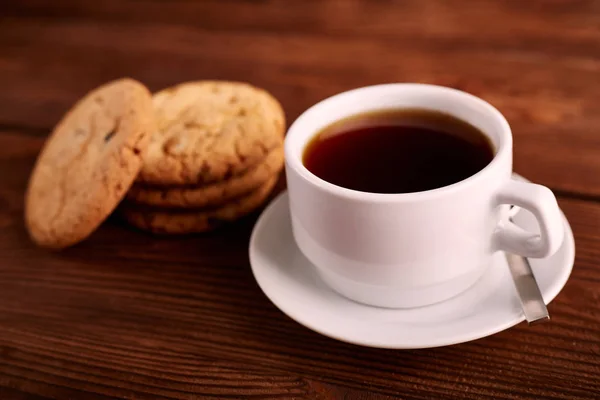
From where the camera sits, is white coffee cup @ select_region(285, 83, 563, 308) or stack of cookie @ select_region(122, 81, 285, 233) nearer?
white coffee cup @ select_region(285, 83, 563, 308)

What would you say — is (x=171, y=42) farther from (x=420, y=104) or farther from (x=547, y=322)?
(x=547, y=322)

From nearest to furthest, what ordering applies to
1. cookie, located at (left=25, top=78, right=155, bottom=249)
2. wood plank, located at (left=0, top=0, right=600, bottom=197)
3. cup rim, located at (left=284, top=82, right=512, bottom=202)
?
cup rim, located at (left=284, top=82, right=512, bottom=202), cookie, located at (left=25, top=78, right=155, bottom=249), wood plank, located at (left=0, top=0, right=600, bottom=197)

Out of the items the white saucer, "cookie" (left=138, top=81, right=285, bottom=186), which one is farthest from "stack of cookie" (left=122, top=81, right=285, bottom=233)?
the white saucer

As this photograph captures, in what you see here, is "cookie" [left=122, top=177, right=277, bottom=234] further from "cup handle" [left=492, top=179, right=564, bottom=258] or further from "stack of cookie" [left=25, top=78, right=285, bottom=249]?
"cup handle" [left=492, top=179, right=564, bottom=258]

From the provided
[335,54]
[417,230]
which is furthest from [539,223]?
[335,54]

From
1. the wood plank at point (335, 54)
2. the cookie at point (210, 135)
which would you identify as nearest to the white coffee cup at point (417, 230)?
the cookie at point (210, 135)

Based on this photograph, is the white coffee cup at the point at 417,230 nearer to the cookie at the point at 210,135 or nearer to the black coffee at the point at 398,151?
the black coffee at the point at 398,151
